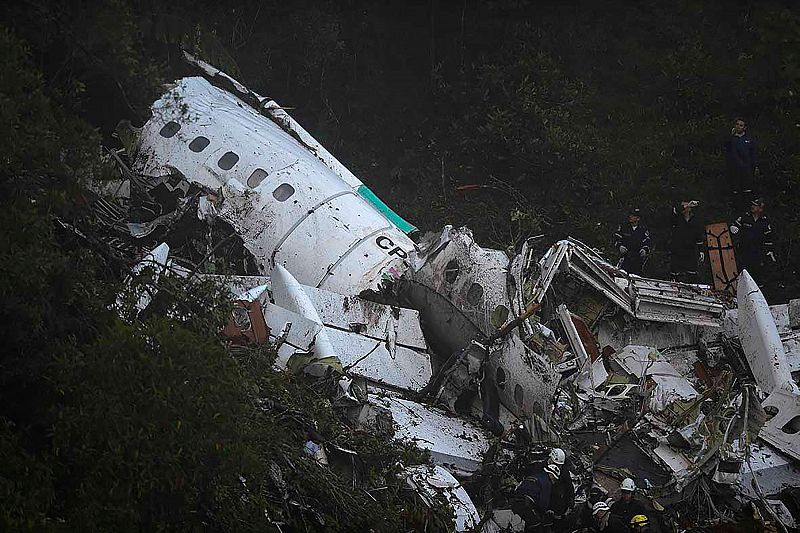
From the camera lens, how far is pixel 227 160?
13.4 m

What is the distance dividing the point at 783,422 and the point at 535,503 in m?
3.39

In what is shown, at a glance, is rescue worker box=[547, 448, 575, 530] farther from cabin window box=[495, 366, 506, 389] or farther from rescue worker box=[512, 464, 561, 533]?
cabin window box=[495, 366, 506, 389]

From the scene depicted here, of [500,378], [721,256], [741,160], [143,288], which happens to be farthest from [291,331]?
[741,160]

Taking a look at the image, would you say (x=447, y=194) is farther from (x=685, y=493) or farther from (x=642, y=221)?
(x=685, y=493)

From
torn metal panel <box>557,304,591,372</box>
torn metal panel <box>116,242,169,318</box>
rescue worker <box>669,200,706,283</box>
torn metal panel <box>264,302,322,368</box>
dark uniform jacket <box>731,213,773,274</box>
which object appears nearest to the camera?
torn metal panel <box>116,242,169,318</box>

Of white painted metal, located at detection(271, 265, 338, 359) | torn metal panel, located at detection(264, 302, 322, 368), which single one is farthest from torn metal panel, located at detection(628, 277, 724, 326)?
torn metal panel, located at detection(264, 302, 322, 368)

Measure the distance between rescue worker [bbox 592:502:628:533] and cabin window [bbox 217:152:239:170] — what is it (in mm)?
7295

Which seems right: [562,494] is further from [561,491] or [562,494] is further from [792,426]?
[792,426]

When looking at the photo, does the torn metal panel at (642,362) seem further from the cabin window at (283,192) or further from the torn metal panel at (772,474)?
the cabin window at (283,192)

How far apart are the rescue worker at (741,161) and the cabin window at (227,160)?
8.72m

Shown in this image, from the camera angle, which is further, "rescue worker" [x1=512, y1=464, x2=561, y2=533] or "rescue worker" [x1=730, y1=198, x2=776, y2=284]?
"rescue worker" [x1=730, y1=198, x2=776, y2=284]

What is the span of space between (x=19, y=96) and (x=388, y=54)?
43.2ft

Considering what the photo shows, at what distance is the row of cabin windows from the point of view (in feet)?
43.0

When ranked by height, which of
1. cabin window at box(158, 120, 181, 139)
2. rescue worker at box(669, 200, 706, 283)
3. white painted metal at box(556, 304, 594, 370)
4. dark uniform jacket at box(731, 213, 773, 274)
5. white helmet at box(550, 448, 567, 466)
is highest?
dark uniform jacket at box(731, 213, 773, 274)
